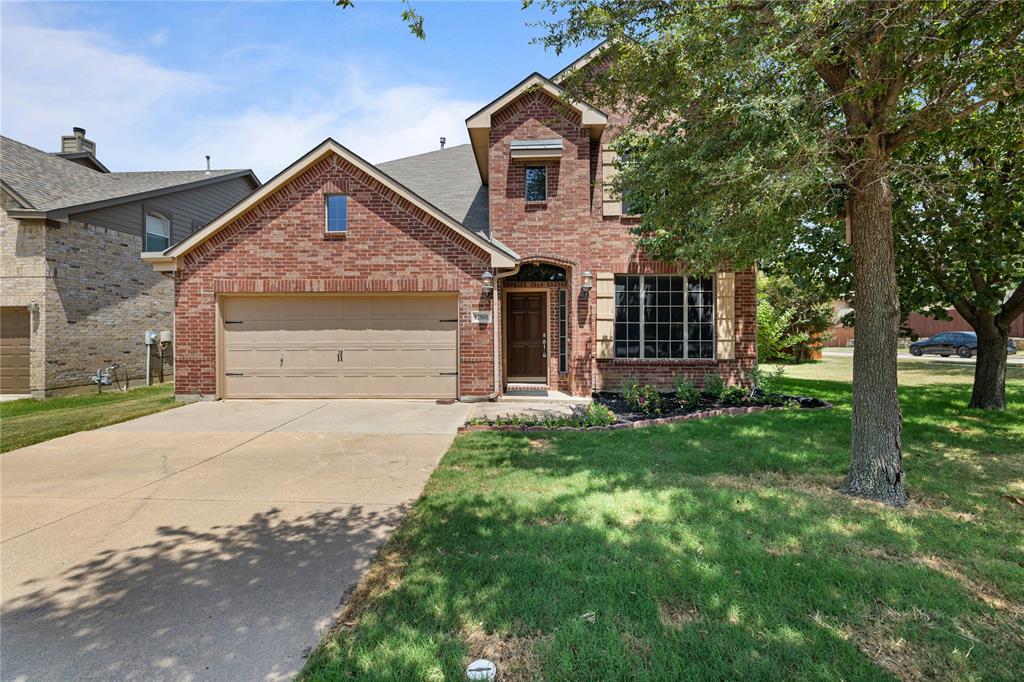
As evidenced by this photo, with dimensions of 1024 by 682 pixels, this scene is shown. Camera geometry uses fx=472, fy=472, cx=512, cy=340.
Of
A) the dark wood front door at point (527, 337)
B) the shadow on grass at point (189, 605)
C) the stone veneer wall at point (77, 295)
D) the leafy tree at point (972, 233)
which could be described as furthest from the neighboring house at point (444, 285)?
the shadow on grass at point (189, 605)

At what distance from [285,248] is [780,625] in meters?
10.9

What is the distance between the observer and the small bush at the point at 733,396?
941 centimetres

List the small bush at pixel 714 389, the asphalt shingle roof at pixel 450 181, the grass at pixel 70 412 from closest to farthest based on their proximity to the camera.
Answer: the grass at pixel 70 412 < the small bush at pixel 714 389 < the asphalt shingle roof at pixel 450 181

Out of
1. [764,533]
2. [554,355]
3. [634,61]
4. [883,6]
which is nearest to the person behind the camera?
[764,533]

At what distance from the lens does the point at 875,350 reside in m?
4.79

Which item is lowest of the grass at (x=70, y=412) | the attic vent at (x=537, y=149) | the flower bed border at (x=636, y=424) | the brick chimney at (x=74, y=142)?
the grass at (x=70, y=412)

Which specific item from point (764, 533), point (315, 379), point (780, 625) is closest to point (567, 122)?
point (315, 379)

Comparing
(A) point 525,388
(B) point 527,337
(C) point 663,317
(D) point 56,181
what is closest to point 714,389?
(C) point 663,317

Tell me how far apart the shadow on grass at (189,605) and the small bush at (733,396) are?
7679 mm

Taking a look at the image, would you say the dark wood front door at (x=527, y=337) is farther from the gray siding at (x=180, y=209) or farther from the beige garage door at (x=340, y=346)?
the gray siding at (x=180, y=209)

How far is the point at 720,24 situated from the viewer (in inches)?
184

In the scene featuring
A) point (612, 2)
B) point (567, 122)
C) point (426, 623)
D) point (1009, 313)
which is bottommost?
point (426, 623)

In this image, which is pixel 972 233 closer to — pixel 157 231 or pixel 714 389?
pixel 714 389

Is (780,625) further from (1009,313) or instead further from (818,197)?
(1009,313)
